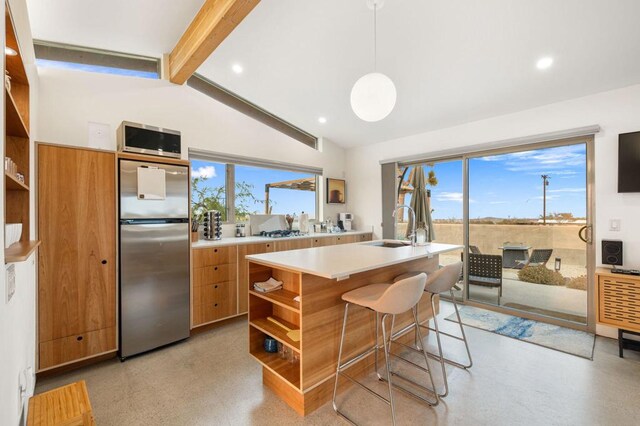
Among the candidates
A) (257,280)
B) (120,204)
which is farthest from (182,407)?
(120,204)

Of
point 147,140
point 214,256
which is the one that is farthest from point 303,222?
point 147,140

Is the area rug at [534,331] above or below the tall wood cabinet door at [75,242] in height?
below

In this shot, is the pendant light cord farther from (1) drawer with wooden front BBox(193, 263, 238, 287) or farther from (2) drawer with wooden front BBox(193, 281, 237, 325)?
(2) drawer with wooden front BBox(193, 281, 237, 325)

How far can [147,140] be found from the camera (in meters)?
2.74

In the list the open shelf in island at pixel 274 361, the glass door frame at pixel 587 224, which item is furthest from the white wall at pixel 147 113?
the glass door frame at pixel 587 224

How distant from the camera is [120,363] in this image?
2523 mm

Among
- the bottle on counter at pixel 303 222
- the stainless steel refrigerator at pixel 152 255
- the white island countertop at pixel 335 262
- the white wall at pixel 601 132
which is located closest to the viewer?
the white island countertop at pixel 335 262

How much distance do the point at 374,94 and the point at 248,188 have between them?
271cm

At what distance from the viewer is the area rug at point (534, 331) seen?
9.03ft

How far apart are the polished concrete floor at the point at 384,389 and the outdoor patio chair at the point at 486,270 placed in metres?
1.16

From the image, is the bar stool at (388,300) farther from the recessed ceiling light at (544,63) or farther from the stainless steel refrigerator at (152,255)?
the recessed ceiling light at (544,63)

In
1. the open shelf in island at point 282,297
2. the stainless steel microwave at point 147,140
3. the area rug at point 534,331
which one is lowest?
the area rug at point 534,331

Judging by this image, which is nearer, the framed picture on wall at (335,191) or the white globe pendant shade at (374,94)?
the white globe pendant shade at (374,94)

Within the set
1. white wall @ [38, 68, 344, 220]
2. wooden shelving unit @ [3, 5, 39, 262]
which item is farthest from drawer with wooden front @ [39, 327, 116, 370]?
white wall @ [38, 68, 344, 220]
